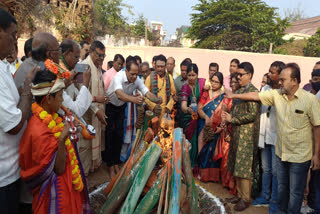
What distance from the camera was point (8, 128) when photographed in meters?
1.88

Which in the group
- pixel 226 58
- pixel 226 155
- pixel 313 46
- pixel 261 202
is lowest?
pixel 261 202

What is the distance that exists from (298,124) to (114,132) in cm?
305

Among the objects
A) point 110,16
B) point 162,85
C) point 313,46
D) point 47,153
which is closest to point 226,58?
point 313,46

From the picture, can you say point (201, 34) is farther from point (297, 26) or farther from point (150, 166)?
point (150, 166)

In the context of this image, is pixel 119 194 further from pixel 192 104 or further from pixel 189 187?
pixel 192 104

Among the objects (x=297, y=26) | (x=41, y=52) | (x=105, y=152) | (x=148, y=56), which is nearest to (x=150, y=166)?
(x=41, y=52)

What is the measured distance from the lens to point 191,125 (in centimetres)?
501

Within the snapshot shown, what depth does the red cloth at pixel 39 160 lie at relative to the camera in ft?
6.56

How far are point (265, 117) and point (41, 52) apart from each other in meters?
3.39

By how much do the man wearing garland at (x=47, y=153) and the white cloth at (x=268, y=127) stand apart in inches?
119

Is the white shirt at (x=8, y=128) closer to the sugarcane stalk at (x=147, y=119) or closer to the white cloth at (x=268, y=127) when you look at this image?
the sugarcane stalk at (x=147, y=119)

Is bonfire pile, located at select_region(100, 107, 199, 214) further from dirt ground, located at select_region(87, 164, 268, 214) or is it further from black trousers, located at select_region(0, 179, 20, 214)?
dirt ground, located at select_region(87, 164, 268, 214)

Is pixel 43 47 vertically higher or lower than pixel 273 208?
higher

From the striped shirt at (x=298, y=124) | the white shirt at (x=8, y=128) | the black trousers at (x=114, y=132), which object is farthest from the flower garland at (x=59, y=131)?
the striped shirt at (x=298, y=124)
